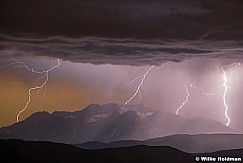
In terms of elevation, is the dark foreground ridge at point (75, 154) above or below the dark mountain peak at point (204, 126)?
below

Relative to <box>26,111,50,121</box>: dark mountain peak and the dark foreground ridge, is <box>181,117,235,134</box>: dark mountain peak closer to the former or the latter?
the dark foreground ridge

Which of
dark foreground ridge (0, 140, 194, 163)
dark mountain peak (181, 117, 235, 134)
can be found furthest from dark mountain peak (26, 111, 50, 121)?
dark mountain peak (181, 117, 235, 134)

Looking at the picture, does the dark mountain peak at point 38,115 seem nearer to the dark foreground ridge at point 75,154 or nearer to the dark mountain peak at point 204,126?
the dark foreground ridge at point 75,154

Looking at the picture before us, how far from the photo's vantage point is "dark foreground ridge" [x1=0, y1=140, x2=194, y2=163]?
22.7 feet

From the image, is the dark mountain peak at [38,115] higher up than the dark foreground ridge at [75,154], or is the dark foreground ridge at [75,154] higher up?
the dark mountain peak at [38,115]

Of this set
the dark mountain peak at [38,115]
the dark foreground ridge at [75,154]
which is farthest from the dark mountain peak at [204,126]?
the dark mountain peak at [38,115]

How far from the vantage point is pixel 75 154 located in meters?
6.95

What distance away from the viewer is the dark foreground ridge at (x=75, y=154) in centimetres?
693

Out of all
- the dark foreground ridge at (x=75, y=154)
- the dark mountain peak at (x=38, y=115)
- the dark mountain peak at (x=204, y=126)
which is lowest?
the dark foreground ridge at (x=75, y=154)

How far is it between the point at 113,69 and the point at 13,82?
85cm

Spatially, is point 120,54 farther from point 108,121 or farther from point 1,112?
point 1,112

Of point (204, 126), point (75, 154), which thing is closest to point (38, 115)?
point (75, 154)

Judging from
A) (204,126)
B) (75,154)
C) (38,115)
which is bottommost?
(75,154)

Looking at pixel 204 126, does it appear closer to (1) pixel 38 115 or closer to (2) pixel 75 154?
(2) pixel 75 154
